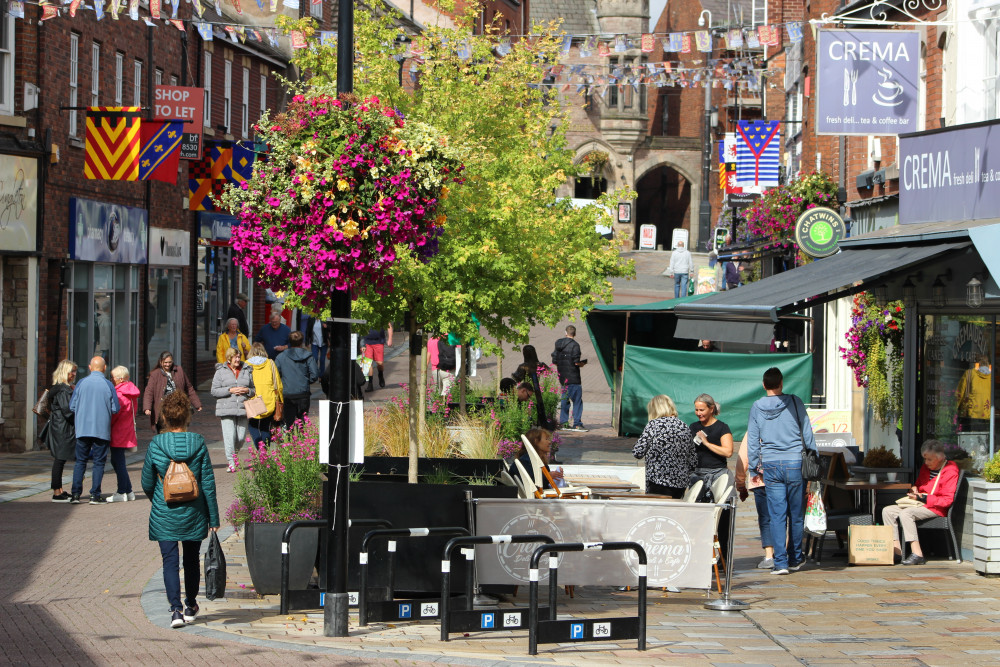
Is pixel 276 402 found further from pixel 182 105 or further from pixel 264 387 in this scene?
pixel 182 105

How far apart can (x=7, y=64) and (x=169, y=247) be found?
776 cm

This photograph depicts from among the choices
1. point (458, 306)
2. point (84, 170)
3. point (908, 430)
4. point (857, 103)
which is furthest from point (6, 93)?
point (908, 430)

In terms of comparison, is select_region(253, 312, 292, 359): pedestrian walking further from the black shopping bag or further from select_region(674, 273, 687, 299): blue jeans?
select_region(674, 273, 687, 299): blue jeans

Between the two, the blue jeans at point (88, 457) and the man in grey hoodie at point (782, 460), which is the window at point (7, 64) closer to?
the blue jeans at point (88, 457)

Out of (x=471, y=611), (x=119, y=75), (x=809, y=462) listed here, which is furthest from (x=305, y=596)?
(x=119, y=75)

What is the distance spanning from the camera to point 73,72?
2198 centimetres

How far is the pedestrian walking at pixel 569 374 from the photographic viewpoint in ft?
75.2

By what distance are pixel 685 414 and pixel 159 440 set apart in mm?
13622

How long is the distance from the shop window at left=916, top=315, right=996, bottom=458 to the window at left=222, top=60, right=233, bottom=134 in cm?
2091

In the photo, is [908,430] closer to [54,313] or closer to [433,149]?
[433,149]

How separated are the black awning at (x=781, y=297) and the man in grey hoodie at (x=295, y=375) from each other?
6.48m

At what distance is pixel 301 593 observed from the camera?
9.38 m

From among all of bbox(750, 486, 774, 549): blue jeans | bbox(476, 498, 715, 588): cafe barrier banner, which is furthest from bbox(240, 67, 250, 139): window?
bbox(476, 498, 715, 588): cafe barrier banner

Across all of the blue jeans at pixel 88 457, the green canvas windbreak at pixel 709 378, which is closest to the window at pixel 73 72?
the blue jeans at pixel 88 457
